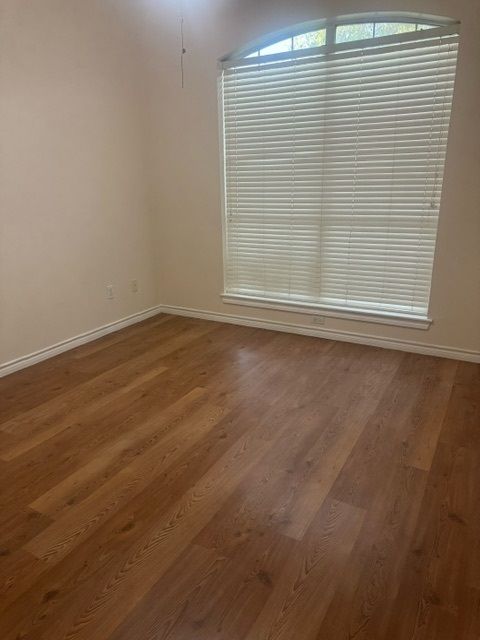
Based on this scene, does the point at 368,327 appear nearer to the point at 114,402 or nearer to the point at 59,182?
the point at 114,402

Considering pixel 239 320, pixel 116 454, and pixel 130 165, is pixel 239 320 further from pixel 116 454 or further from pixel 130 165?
pixel 116 454

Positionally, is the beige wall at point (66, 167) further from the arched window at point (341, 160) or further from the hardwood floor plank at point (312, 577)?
the hardwood floor plank at point (312, 577)

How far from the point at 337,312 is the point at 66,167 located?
2435 millimetres

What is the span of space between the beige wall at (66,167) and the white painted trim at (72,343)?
56mm

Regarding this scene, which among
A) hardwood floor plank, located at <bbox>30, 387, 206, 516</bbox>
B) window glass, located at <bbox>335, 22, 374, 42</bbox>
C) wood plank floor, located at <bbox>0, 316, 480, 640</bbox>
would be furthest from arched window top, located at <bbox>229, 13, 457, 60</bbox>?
hardwood floor plank, located at <bbox>30, 387, 206, 516</bbox>

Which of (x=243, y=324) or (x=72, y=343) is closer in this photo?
(x=72, y=343)

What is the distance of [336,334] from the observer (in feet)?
11.8

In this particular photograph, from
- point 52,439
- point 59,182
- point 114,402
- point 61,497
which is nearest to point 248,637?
point 61,497

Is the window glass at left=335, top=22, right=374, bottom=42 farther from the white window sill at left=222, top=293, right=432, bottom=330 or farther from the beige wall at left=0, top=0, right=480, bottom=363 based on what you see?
the white window sill at left=222, top=293, right=432, bottom=330

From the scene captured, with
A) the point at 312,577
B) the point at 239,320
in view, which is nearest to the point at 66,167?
the point at 239,320

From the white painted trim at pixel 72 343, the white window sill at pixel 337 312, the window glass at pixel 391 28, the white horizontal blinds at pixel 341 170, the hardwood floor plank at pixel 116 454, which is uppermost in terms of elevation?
the window glass at pixel 391 28

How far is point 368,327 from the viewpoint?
3.45 metres

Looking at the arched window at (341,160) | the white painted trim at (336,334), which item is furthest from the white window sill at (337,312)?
the white painted trim at (336,334)

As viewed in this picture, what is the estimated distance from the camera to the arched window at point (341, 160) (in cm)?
292
